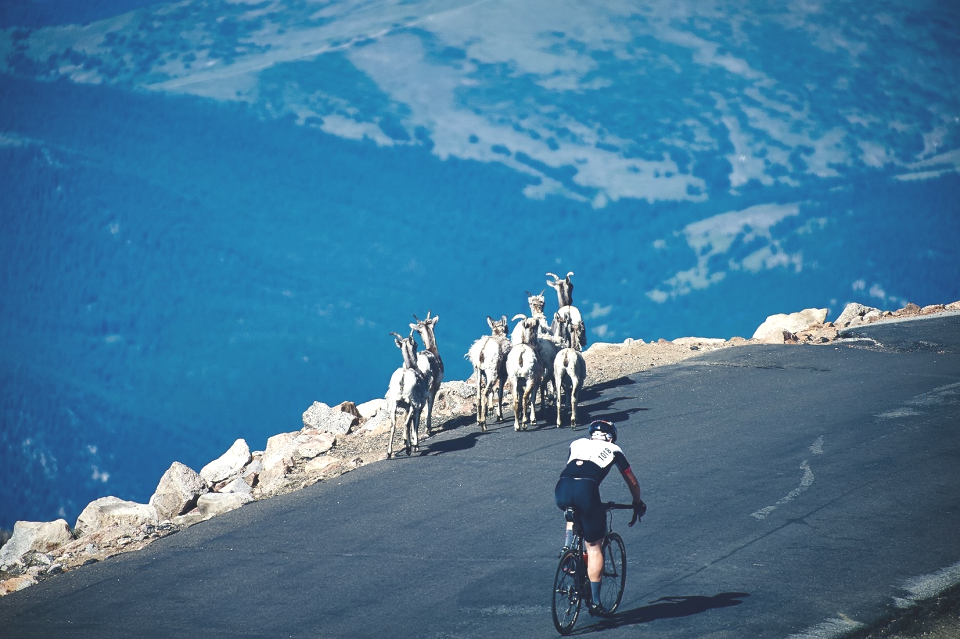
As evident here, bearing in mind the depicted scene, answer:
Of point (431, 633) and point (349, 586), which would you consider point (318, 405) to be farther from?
point (431, 633)

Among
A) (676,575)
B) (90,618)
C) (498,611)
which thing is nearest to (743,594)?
(676,575)

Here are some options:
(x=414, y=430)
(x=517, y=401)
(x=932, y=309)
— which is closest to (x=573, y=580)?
(x=414, y=430)

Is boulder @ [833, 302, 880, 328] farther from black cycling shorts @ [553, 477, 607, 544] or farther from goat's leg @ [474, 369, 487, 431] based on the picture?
black cycling shorts @ [553, 477, 607, 544]

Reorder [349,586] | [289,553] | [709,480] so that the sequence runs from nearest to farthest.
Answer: [349,586] < [289,553] < [709,480]

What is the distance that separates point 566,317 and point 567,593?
13.5m

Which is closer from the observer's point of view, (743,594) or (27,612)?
(743,594)

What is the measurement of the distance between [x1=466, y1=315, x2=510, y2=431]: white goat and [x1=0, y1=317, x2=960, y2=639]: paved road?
33.6 inches

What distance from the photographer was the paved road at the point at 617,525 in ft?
32.3

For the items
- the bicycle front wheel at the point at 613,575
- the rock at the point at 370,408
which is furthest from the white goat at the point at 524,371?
the bicycle front wheel at the point at 613,575

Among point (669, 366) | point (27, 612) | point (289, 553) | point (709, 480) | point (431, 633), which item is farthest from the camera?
point (669, 366)

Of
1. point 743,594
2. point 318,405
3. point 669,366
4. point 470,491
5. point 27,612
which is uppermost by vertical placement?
point 743,594

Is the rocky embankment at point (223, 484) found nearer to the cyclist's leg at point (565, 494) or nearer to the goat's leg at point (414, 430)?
the goat's leg at point (414, 430)

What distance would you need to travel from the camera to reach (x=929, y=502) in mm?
12672

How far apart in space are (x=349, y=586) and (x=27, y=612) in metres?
4.47
